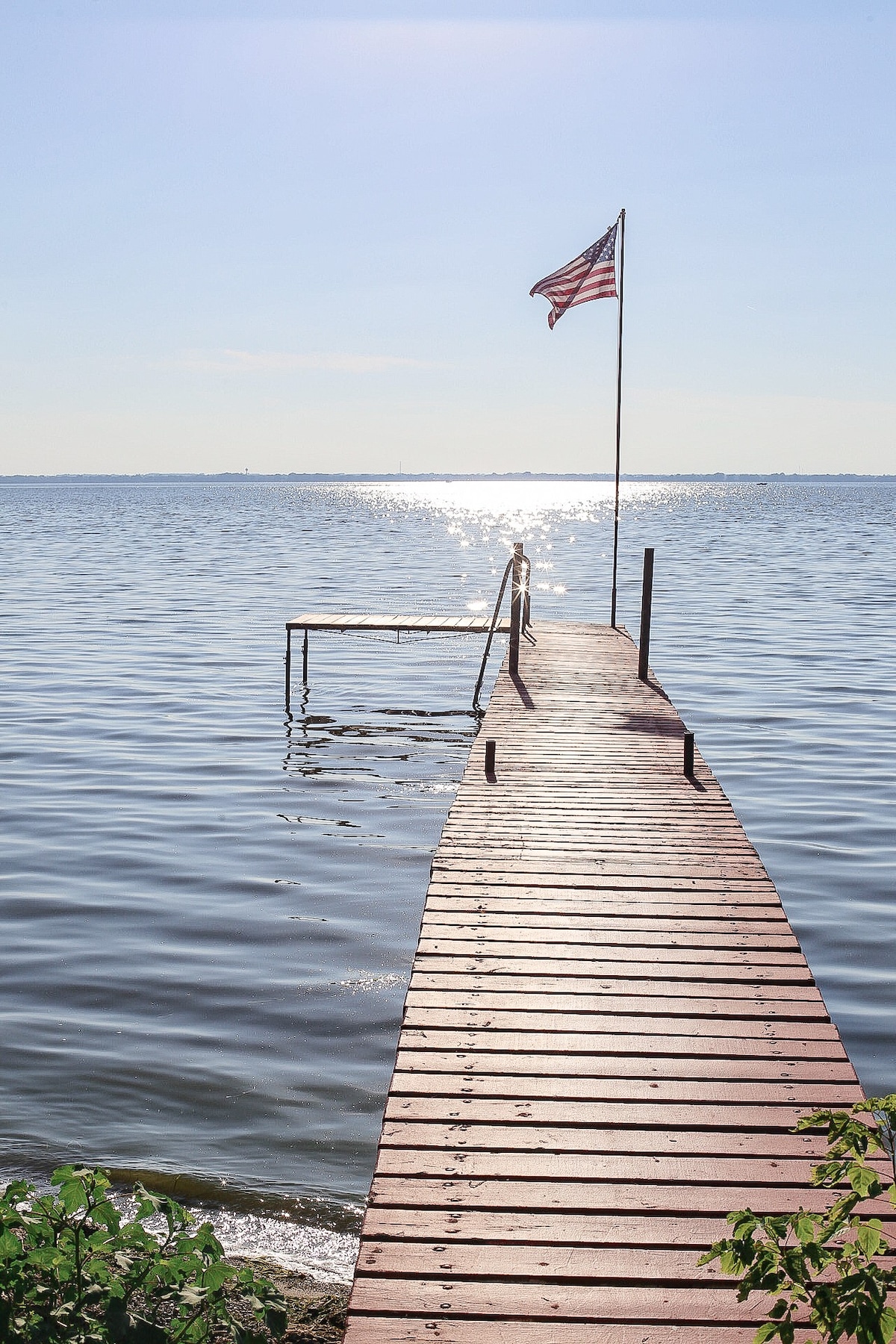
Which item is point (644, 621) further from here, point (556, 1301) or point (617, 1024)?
point (556, 1301)

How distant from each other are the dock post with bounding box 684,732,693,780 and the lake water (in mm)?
1370

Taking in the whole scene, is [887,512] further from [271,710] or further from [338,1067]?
[338,1067]

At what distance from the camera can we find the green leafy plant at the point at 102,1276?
2934 mm

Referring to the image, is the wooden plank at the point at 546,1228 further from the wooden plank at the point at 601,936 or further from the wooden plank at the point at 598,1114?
the wooden plank at the point at 601,936

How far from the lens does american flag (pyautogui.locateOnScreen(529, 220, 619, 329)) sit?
62.1ft

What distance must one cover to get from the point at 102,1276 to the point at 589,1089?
2.32 metres

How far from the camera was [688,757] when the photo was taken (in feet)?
33.8

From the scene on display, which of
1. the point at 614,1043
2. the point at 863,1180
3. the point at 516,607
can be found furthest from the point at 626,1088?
the point at 516,607

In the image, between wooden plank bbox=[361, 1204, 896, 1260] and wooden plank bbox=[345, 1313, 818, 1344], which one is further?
wooden plank bbox=[361, 1204, 896, 1260]

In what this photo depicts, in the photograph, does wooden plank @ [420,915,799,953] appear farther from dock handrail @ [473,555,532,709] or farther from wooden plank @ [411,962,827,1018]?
dock handrail @ [473,555,532,709]

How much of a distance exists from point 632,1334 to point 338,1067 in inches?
161

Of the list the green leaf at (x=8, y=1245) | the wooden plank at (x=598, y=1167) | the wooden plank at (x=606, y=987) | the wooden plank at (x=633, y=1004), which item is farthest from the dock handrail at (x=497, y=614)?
the green leaf at (x=8, y=1245)

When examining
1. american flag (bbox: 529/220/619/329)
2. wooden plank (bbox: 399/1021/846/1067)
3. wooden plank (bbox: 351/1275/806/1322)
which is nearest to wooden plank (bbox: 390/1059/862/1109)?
wooden plank (bbox: 399/1021/846/1067)

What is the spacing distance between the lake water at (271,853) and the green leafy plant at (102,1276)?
2407 mm
